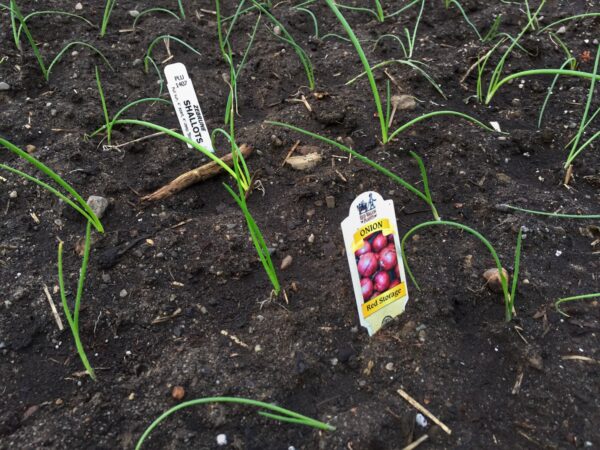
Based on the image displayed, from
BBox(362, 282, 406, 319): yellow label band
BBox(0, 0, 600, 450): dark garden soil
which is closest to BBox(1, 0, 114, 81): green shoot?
BBox(0, 0, 600, 450): dark garden soil

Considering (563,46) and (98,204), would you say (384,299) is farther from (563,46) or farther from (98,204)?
(563,46)

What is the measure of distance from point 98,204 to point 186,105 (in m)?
0.43

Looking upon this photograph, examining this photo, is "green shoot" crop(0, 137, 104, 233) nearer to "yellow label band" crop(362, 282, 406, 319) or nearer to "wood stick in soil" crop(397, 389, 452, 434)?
"yellow label band" crop(362, 282, 406, 319)

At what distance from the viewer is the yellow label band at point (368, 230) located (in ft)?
3.48

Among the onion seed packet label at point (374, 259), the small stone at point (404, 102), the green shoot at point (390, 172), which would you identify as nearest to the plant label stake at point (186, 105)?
the green shoot at point (390, 172)

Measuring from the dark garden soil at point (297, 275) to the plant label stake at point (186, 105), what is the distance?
0.07 metres

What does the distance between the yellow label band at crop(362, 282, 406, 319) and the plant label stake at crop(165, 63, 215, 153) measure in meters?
0.81

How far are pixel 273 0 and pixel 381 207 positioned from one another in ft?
5.34

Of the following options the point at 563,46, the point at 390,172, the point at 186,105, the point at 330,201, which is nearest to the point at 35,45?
the point at 186,105

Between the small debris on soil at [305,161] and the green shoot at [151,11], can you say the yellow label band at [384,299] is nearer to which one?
the small debris on soil at [305,161]

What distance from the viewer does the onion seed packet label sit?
3.45ft

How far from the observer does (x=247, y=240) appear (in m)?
1.40

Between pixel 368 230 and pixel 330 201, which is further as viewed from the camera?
pixel 330 201

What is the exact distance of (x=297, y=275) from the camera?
52.2 inches
